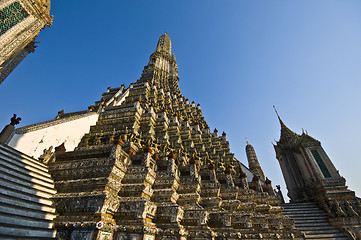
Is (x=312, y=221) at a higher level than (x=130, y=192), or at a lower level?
higher

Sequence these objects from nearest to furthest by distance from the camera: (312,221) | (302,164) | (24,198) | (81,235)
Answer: (81,235), (24,198), (312,221), (302,164)

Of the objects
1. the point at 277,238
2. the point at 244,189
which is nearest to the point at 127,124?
the point at 244,189

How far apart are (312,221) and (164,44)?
120 feet

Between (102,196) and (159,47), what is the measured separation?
36.4 metres

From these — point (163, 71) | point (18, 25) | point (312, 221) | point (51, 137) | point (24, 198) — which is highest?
point (163, 71)

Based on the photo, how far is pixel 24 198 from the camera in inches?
188

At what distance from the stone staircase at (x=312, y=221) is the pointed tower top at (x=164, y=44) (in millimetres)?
32515

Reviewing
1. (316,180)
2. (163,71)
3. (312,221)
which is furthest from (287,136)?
(163,71)

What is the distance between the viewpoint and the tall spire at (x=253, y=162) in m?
29.7

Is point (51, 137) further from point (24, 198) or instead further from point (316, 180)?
point (316, 180)

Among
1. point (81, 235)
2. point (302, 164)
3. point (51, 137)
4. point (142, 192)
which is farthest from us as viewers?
point (302, 164)

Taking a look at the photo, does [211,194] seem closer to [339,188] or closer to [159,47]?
[339,188]

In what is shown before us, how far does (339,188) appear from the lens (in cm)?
1540

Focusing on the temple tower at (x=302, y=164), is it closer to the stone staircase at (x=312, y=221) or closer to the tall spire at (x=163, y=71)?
the stone staircase at (x=312, y=221)
